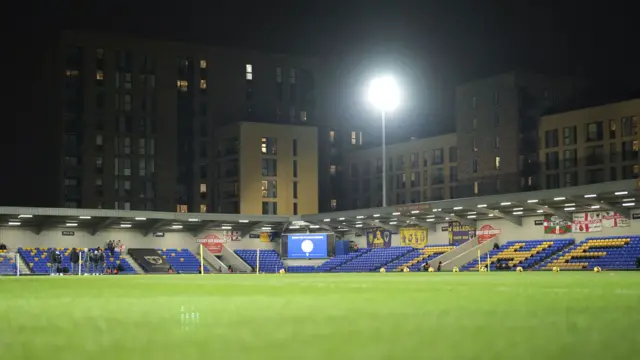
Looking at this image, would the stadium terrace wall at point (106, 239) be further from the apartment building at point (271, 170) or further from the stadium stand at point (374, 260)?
the apartment building at point (271, 170)

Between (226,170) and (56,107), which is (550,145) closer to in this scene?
(226,170)

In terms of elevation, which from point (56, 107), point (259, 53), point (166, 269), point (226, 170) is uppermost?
point (259, 53)

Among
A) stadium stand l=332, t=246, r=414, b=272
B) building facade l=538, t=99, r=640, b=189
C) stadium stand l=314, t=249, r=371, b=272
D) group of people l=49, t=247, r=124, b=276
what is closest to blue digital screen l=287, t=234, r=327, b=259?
stadium stand l=314, t=249, r=371, b=272

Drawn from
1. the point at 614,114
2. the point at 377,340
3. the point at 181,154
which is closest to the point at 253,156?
the point at 181,154

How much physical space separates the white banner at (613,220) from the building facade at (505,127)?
40637 mm

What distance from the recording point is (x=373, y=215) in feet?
206

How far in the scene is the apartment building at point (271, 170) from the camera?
9906 centimetres

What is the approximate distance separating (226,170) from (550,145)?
3867 centimetres

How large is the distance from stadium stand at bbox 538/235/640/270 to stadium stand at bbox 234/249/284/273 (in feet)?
80.6

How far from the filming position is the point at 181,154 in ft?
374

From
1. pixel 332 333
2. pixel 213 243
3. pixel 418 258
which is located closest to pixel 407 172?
pixel 213 243

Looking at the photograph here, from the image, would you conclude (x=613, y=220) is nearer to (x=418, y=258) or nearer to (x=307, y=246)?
(x=418, y=258)

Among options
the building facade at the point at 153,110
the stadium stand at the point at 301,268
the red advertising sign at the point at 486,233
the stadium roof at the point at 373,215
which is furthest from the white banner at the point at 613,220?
the building facade at the point at 153,110

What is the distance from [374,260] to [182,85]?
5822cm
